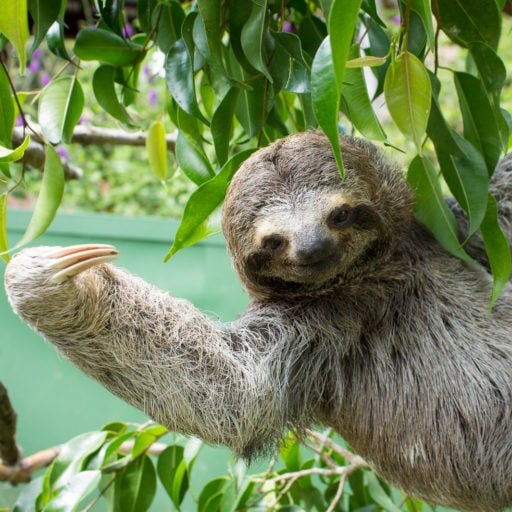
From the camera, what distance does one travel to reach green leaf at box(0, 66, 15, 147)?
215cm

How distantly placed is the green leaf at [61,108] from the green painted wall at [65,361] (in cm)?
201

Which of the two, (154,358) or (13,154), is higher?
(13,154)

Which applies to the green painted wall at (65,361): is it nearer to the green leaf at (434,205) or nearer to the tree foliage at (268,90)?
the tree foliage at (268,90)

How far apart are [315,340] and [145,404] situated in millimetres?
628

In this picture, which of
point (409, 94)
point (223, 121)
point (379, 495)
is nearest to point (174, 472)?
point (379, 495)

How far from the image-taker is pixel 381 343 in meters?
2.57

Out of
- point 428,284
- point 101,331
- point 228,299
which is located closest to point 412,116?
point 428,284

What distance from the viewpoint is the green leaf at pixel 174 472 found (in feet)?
10.6

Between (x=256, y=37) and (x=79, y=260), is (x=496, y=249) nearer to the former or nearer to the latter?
(x=256, y=37)

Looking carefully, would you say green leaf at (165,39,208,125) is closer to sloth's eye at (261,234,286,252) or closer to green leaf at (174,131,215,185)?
green leaf at (174,131,215,185)

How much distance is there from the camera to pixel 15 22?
66.6 inches

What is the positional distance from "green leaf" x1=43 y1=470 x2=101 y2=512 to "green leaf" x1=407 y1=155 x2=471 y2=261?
165 cm

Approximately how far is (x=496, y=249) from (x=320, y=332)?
0.68 m

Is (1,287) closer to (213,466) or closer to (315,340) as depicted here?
(213,466)
